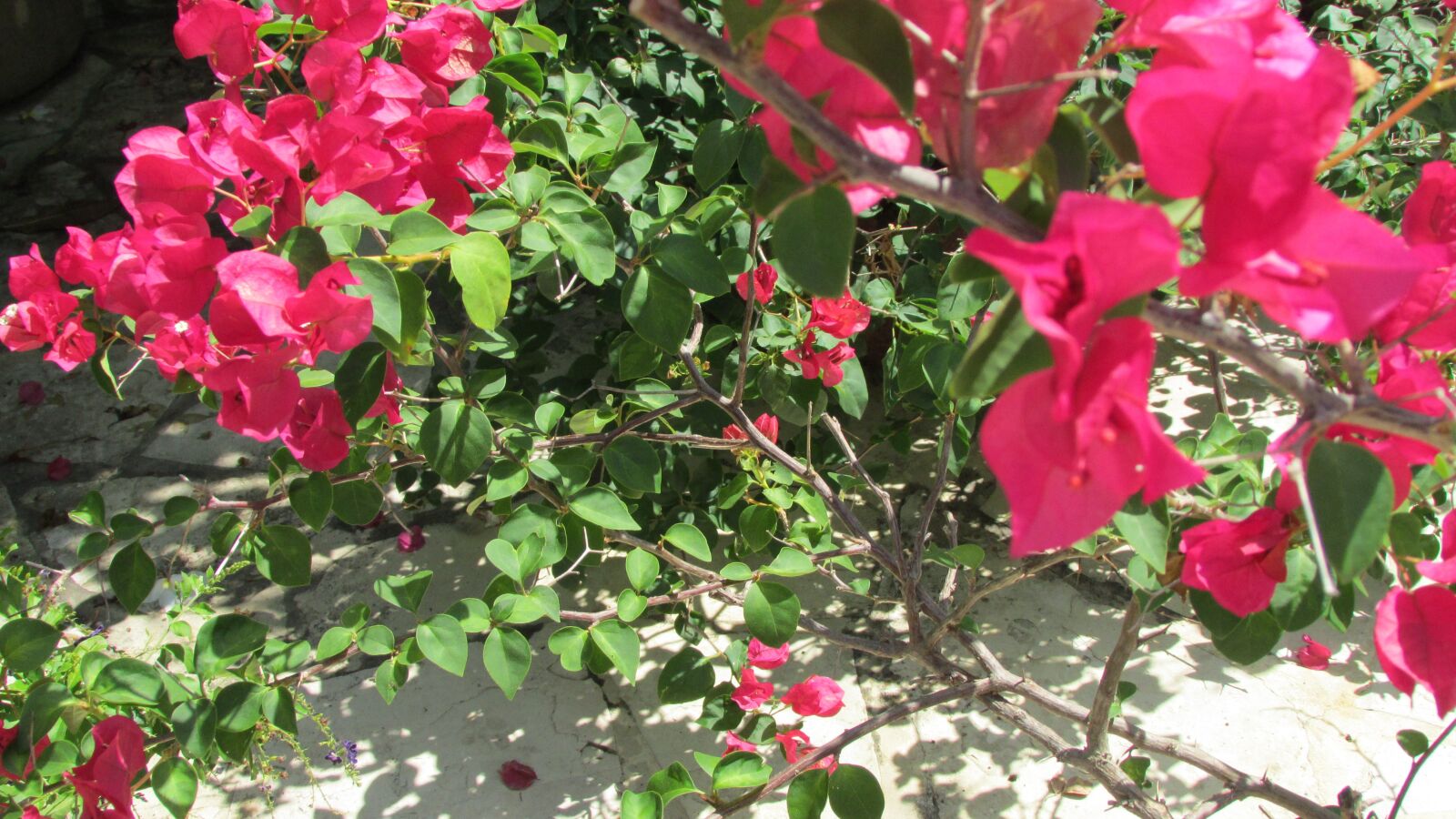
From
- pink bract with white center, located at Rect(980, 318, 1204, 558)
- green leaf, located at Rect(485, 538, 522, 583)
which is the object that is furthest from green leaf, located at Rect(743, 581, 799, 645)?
pink bract with white center, located at Rect(980, 318, 1204, 558)

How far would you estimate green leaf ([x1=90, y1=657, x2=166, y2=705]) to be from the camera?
824 millimetres

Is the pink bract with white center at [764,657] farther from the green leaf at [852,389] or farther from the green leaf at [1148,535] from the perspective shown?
the green leaf at [1148,535]

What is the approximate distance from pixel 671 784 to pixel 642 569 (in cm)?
20

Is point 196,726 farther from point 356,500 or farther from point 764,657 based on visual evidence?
point 764,657

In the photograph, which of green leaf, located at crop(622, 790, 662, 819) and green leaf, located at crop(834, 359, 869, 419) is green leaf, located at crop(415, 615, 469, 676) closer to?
green leaf, located at crop(622, 790, 662, 819)

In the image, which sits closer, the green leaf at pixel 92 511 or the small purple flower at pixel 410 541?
the green leaf at pixel 92 511

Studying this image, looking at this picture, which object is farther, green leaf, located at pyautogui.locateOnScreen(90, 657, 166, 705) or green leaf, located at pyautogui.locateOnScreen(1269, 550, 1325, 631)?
green leaf, located at pyautogui.locateOnScreen(90, 657, 166, 705)

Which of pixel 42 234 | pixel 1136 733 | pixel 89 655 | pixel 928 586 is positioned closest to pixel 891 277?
pixel 928 586

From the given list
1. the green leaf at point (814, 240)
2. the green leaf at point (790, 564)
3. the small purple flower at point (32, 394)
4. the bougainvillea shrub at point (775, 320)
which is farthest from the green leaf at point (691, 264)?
the small purple flower at point (32, 394)

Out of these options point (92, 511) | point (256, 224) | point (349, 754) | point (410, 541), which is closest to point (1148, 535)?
point (256, 224)

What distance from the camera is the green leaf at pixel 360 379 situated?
73 cm

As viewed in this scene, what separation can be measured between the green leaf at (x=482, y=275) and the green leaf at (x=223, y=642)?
1.21ft

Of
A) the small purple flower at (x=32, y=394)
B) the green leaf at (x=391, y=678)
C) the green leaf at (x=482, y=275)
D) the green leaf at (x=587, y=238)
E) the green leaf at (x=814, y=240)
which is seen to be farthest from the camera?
the small purple flower at (x=32, y=394)

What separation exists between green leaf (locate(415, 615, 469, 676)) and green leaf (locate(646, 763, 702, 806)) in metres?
0.22
